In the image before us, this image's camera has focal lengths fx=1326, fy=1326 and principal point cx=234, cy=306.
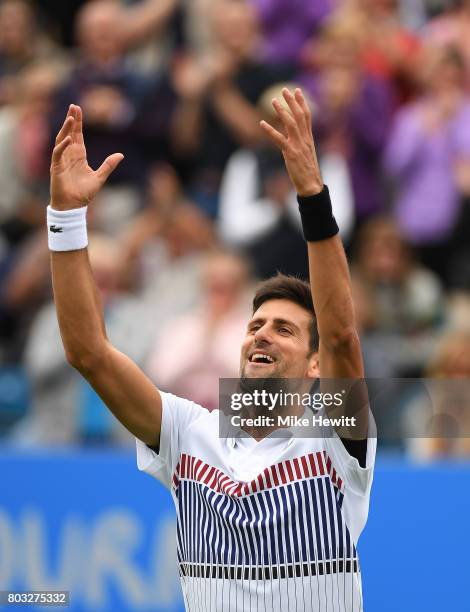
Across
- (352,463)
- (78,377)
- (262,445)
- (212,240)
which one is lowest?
(352,463)

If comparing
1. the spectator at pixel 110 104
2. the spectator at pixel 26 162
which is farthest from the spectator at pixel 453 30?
the spectator at pixel 26 162

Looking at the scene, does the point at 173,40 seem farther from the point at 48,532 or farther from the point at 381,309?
the point at 48,532

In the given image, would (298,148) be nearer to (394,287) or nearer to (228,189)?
(394,287)

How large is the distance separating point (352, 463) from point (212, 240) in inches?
182

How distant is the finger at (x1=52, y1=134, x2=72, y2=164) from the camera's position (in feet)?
14.3

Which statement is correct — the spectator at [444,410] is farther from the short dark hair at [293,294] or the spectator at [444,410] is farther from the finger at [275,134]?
the finger at [275,134]

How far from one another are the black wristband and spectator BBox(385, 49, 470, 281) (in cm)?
444

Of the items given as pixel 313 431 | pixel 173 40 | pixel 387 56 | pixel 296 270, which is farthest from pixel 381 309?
pixel 313 431

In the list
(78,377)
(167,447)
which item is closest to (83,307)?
(167,447)

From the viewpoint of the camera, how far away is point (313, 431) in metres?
4.35

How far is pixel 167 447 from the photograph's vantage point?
14.8 feet

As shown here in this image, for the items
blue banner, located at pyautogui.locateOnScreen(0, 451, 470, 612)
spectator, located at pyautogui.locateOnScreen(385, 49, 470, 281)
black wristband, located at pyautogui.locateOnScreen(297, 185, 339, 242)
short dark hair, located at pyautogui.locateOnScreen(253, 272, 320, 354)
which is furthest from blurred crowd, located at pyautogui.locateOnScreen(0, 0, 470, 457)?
black wristband, located at pyautogui.locateOnScreen(297, 185, 339, 242)

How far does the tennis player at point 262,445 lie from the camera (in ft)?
13.4

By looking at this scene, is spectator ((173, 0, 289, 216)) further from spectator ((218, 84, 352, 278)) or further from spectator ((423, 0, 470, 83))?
spectator ((423, 0, 470, 83))
